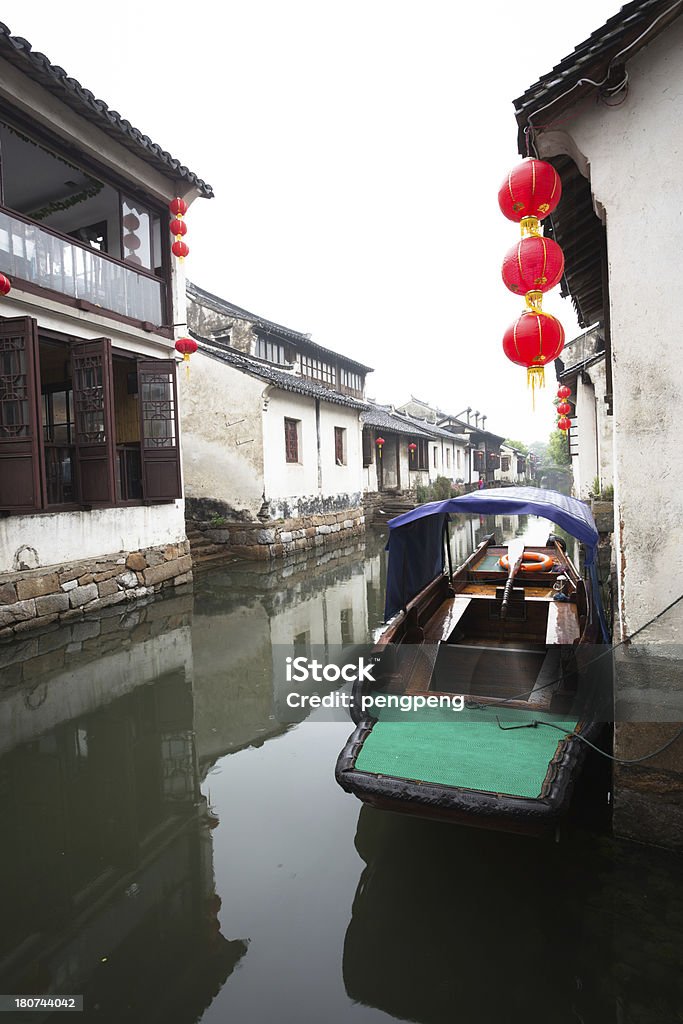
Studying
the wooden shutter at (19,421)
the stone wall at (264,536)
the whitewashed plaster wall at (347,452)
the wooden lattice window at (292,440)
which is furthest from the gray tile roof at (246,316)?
the wooden shutter at (19,421)

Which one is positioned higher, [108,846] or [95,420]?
[95,420]

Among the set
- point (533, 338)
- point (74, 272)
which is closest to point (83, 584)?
point (74, 272)

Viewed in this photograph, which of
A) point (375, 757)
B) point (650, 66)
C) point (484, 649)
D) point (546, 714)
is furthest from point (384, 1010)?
point (650, 66)

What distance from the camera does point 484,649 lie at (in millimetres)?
4477

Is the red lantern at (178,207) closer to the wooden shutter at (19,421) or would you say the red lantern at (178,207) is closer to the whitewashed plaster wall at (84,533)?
the wooden shutter at (19,421)

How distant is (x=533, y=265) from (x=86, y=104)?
273 inches

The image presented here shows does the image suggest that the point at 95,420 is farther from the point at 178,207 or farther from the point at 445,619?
the point at 445,619

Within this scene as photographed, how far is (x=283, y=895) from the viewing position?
2.98 metres

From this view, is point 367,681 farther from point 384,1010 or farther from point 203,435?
point 203,435

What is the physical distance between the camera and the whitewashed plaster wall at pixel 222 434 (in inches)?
538

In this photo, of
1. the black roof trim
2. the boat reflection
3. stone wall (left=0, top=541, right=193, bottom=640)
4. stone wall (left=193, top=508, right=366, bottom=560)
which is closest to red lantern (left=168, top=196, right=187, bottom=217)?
stone wall (left=0, top=541, right=193, bottom=640)

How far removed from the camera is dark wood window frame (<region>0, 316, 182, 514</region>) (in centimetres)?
725

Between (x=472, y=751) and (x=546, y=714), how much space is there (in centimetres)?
61

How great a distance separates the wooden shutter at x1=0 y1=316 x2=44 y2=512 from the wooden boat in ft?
15.0
